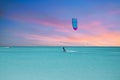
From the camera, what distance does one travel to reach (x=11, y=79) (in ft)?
16.7

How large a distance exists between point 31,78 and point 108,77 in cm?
166

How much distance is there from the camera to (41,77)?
5.55 metres

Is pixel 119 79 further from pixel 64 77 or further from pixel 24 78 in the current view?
pixel 24 78

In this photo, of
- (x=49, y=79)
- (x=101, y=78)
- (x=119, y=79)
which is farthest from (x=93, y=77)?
(x=49, y=79)

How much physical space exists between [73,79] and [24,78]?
1.02 metres

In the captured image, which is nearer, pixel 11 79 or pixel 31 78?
pixel 11 79

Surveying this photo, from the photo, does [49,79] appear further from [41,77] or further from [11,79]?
[11,79]

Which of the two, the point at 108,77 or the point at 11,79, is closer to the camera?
the point at 11,79

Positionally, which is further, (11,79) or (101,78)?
(101,78)

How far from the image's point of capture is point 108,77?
555 centimetres

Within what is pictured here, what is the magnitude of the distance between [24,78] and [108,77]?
1.80m

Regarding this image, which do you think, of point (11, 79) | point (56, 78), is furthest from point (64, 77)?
point (11, 79)

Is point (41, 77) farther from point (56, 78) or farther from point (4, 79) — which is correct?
point (4, 79)

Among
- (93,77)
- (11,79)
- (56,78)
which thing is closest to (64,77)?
(56,78)
